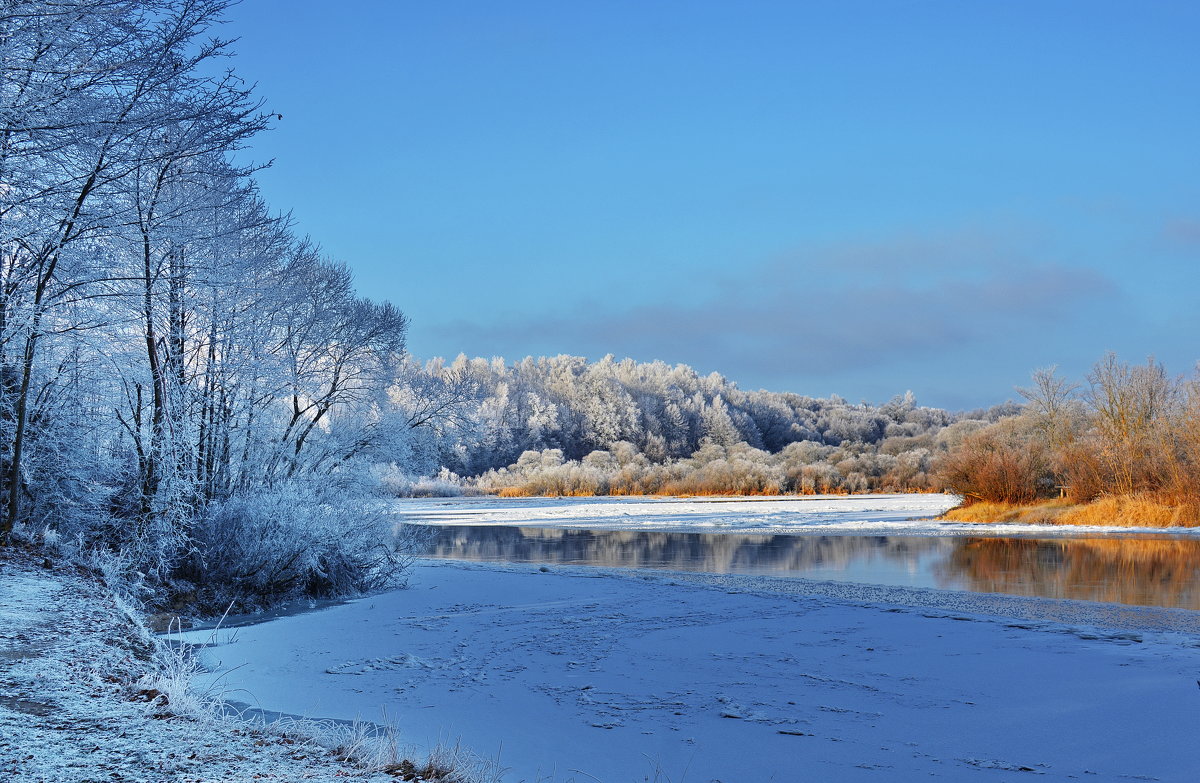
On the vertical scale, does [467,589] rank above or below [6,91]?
below

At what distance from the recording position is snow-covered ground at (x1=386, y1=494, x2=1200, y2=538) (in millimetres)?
24484

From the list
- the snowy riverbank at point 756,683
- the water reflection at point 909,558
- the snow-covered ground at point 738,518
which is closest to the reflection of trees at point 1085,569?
the water reflection at point 909,558

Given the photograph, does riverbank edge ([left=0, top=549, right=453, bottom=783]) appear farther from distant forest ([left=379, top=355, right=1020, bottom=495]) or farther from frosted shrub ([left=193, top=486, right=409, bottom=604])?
distant forest ([left=379, top=355, right=1020, bottom=495])

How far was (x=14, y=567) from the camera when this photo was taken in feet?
27.1

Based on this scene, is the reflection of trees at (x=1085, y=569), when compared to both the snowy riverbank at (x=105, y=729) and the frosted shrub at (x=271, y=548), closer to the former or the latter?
the frosted shrub at (x=271, y=548)

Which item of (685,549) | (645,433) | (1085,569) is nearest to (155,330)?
(685,549)

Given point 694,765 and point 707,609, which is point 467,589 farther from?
point 694,765

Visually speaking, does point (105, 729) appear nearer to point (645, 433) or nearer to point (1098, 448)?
point (1098, 448)

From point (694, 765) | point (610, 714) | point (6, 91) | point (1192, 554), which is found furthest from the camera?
point (1192, 554)

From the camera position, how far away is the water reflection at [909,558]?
13.4m

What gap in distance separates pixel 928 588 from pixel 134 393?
11.8 meters

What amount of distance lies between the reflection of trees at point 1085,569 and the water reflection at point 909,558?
0.05 feet

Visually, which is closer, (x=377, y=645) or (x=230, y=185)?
(x=377, y=645)

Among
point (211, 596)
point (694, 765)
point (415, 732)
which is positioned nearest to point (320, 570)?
point (211, 596)
